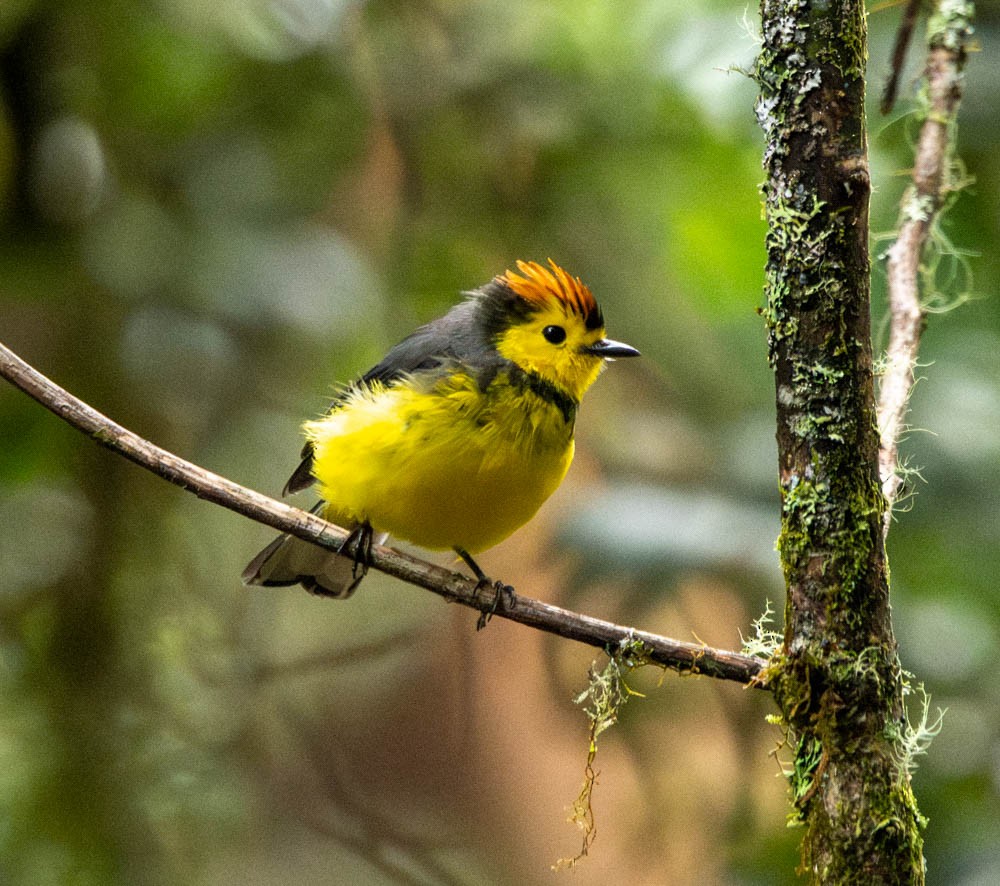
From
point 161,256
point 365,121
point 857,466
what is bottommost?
point 857,466

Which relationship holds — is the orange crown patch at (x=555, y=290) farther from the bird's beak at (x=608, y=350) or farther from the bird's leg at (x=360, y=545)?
the bird's leg at (x=360, y=545)

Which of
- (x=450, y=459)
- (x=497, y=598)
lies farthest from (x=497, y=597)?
(x=450, y=459)

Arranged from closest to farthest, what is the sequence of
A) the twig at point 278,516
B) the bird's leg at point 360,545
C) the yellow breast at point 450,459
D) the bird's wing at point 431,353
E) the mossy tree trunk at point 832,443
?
the mossy tree trunk at point 832,443, the twig at point 278,516, the bird's leg at point 360,545, the yellow breast at point 450,459, the bird's wing at point 431,353

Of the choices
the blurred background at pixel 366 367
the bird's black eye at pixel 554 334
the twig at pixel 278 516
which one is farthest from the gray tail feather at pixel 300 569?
the twig at pixel 278 516

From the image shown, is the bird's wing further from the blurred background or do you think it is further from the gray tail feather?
the blurred background

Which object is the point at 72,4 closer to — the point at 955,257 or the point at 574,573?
the point at 574,573

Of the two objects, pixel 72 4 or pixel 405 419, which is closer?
pixel 405 419

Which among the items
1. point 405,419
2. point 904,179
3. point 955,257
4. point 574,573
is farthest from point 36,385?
point 904,179

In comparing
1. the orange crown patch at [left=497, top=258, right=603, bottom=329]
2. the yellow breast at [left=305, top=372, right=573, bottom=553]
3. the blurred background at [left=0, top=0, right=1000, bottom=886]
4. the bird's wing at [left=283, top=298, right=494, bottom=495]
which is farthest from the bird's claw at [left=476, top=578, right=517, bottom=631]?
the orange crown patch at [left=497, top=258, right=603, bottom=329]

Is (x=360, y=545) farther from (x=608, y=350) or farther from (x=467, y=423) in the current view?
(x=608, y=350)

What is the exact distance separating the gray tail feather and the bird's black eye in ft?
2.54

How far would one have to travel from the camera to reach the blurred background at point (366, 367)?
321 cm

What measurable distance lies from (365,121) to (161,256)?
82 cm

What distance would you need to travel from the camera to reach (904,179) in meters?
3.48
